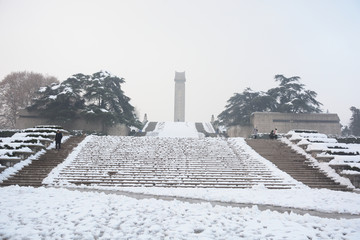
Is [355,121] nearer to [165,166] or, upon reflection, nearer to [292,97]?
[292,97]

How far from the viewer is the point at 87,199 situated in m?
7.68

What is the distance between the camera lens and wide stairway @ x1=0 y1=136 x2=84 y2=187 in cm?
1112

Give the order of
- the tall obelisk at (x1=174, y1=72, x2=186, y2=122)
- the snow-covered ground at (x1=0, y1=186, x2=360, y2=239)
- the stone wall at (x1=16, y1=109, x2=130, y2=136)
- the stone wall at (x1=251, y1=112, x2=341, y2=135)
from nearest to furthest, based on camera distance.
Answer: the snow-covered ground at (x1=0, y1=186, x2=360, y2=239) → the stone wall at (x1=16, y1=109, x2=130, y2=136) → the stone wall at (x1=251, y1=112, x2=341, y2=135) → the tall obelisk at (x1=174, y1=72, x2=186, y2=122)

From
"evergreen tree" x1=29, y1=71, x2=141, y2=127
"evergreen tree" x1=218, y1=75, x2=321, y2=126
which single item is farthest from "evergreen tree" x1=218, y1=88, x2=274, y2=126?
"evergreen tree" x1=29, y1=71, x2=141, y2=127

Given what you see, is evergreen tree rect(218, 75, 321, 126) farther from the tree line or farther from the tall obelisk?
the tall obelisk

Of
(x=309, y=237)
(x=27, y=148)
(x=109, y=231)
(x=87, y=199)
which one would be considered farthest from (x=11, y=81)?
(x=309, y=237)

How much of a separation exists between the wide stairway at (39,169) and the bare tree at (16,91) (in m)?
23.5

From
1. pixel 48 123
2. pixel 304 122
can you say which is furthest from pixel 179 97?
pixel 48 123

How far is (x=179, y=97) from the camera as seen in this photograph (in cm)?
6850

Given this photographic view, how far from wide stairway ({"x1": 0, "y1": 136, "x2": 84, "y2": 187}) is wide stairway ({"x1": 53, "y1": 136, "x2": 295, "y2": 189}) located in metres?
0.75

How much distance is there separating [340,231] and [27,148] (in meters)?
14.3

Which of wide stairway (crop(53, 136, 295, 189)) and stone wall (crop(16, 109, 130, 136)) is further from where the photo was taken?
stone wall (crop(16, 109, 130, 136))

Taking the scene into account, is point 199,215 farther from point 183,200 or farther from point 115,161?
point 115,161

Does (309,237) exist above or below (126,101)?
below
